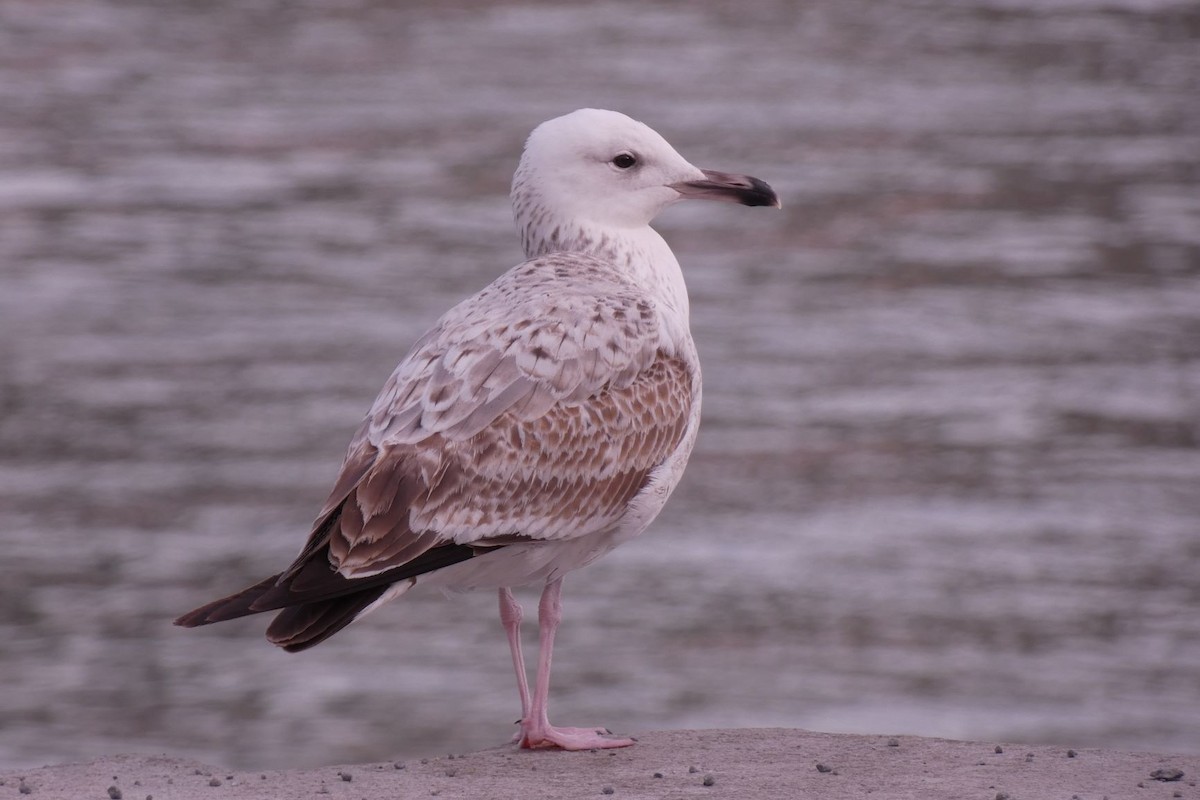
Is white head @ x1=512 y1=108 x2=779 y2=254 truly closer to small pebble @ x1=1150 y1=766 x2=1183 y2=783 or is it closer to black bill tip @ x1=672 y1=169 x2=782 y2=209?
black bill tip @ x1=672 y1=169 x2=782 y2=209

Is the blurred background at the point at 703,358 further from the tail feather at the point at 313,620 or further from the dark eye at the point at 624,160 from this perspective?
the tail feather at the point at 313,620

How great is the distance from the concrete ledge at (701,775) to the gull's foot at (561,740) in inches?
1.8

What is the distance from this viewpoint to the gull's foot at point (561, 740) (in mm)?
6672

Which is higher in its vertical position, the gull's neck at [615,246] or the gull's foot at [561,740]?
the gull's neck at [615,246]

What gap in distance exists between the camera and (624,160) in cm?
749

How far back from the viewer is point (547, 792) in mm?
5965

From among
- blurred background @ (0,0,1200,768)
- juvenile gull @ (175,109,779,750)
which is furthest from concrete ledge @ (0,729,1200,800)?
blurred background @ (0,0,1200,768)

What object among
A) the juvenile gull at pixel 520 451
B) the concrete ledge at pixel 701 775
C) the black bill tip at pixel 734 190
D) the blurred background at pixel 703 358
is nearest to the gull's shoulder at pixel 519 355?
the juvenile gull at pixel 520 451

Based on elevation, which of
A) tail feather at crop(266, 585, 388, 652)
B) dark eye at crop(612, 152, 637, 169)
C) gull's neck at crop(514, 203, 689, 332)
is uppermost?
dark eye at crop(612, 152, 637, 169)

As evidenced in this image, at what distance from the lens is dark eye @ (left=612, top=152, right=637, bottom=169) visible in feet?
24.5

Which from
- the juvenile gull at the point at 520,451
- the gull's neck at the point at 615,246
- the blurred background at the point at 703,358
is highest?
the gull's neck at the point at 615,246

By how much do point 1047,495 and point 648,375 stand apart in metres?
6.88

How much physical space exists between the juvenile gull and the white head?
0.02 metres

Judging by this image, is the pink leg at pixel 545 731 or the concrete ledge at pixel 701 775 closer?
the concrete ledge at pixel 701 775
